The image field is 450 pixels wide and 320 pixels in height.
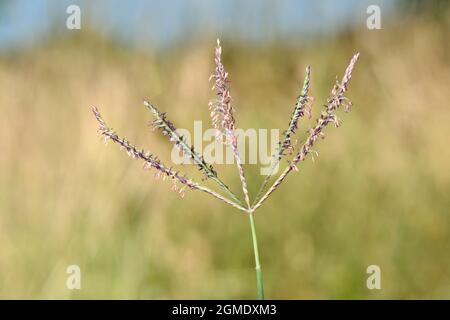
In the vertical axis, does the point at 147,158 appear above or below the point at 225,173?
below

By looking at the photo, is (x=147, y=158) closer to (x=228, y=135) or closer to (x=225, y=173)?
(x=228, y=135)

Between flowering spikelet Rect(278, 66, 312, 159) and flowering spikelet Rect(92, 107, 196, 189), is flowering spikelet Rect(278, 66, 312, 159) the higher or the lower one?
the higher one

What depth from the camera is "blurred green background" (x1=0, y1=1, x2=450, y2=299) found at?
4.03 feet

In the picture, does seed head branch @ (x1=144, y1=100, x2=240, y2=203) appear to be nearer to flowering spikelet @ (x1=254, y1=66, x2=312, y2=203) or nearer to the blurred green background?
flowering spikelet @ (x1=254, y1=66, x2=312, y2=203)

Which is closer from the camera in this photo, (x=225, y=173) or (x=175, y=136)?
(x=175, y=136)

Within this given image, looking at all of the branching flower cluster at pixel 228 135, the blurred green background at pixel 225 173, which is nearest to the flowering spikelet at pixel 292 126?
the branching flower cluster at pixel 228 135

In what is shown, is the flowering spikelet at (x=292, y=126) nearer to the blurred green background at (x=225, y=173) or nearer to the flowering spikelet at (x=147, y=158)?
the flowering spikelet at (x=147, y=158)

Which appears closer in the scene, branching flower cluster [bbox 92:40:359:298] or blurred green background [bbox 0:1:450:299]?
branching flower cluster [bbox 92:40:359:298]

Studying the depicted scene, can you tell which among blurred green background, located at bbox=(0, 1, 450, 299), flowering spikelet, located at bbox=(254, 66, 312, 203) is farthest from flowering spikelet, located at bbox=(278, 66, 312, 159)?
blurred green background, located at bbox=(0, 1, 450, 299)

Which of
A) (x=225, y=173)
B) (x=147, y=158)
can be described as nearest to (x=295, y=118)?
(x=147, y=158)

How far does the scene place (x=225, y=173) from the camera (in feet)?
4.88

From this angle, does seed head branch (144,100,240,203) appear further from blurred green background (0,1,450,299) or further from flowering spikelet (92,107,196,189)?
blurred green background (0,1,450,299)

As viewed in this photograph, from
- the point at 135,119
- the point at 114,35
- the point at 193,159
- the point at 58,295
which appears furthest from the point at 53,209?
the point at 193,159
